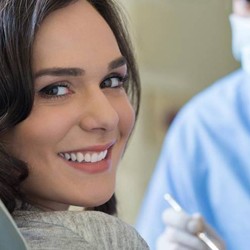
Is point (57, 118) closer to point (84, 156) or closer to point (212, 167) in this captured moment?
point (84, 156)

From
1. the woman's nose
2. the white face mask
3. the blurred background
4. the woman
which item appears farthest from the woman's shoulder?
the blurred background

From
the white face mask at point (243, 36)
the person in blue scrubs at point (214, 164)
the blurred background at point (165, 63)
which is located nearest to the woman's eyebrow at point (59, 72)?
the person in blue scrubs at point (214, 164)

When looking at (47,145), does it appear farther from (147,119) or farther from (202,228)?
(147,119)

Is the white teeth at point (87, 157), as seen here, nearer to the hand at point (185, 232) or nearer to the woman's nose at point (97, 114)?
the woman's nose at point (97, 114)

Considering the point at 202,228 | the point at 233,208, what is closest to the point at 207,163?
the point at 233,208

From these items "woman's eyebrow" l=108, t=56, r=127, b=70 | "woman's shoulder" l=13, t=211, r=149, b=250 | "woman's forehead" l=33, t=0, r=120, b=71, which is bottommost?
"woman's shoulder" l=13, t=211, r=149, b=250

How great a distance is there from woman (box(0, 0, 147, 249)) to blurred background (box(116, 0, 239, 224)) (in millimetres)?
1304

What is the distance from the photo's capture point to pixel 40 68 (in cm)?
73

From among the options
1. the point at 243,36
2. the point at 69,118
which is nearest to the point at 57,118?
the point at 69,118

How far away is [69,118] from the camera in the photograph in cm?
74

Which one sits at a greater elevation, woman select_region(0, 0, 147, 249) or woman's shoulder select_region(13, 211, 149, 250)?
woman select_region(0, 0, 147, 249)

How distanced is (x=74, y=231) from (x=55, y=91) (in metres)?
0.17

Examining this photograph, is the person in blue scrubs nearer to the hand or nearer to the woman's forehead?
the hand

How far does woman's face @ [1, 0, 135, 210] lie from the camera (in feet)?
2.42
